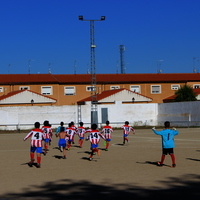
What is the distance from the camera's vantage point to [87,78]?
74.9m

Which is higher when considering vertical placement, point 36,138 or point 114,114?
point 114,114

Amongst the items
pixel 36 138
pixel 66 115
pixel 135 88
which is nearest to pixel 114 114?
pixel 66 115

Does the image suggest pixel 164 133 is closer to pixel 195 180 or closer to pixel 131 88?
pixel 195 180

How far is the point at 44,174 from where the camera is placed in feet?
49.6

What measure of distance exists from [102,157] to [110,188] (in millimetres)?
8967

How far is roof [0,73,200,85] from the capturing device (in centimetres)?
7200

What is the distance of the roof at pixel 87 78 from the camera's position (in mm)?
72000

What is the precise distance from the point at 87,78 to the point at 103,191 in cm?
6376

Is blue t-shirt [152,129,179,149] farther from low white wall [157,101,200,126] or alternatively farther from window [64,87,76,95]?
window [64,87,76,95]

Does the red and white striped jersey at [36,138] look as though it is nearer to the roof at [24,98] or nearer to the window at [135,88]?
the roof at [24,98]

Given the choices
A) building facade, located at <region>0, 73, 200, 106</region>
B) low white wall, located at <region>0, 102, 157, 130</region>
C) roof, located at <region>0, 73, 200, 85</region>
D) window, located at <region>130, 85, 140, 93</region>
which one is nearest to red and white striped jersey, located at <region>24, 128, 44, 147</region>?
low white wall, located at <region>0, 102, 157, 130</region>

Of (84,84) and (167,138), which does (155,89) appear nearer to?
(84,84)

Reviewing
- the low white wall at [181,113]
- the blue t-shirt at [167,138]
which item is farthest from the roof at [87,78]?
the blue t-shirt at [167,138]

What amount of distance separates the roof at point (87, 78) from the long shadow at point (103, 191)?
59.7m
